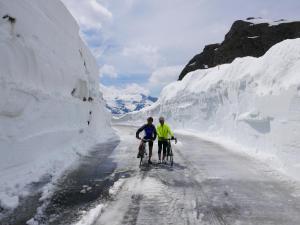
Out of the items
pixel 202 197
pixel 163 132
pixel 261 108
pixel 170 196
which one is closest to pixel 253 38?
pixel 261 108

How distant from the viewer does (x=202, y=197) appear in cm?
771

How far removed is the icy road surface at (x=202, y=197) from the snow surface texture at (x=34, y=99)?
2414mm

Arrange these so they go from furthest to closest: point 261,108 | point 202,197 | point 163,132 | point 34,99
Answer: point 261,108
point 163,132
point 34,99
point 202,197

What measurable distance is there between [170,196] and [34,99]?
21.6 ft

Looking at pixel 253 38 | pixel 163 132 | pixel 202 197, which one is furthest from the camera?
pixel 253 38

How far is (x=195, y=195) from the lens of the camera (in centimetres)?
787

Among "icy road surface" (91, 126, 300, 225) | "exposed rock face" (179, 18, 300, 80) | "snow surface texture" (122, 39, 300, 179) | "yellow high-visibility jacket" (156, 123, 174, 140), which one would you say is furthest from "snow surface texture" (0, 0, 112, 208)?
"exposed rock face" (179, 18, 300, 80)

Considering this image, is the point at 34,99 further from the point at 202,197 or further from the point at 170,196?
the point at 202,197

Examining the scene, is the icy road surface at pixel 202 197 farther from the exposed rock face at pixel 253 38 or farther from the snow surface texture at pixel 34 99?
the exposed rock face at pixel 253 38

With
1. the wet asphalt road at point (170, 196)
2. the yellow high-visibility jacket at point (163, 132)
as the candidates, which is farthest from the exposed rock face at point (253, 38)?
the wet asphalt road at point (170, 196)

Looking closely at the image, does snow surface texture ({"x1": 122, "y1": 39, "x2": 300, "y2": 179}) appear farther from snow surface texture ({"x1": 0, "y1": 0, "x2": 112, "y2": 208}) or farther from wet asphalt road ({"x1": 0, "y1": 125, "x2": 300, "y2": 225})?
snow surface texture ({"x1": 0, "y1": 0, "x2": 112, "y2": 208})

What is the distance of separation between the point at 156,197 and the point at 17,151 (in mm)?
4712

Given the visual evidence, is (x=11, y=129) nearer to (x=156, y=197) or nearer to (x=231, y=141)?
(x=156, y=197)

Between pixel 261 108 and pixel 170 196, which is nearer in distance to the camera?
pixel 170 196
